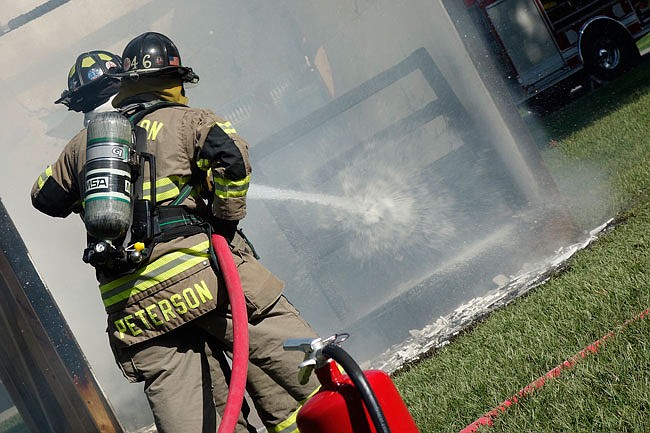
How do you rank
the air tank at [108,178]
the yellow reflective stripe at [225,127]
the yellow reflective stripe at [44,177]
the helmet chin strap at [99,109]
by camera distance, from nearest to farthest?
the air tank at [108,178], the yellow reflective stripe at [225,127], the yellow reflective stripe at [44,177], the helmet chin strap at [99,109]

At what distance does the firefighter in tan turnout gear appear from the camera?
2922 mm

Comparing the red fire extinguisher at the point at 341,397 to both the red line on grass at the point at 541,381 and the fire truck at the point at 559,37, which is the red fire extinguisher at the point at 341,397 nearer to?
the red line on grass at the point at 541,381

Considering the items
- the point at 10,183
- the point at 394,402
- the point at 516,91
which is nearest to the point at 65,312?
the point at 10,183

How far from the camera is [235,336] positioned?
2.82m

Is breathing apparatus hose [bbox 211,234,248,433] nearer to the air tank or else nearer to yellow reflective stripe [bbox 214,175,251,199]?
yellow reflective stripe [bbox 214,175,251,199]

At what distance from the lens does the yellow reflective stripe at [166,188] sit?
2963mm

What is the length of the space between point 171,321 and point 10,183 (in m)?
3.58

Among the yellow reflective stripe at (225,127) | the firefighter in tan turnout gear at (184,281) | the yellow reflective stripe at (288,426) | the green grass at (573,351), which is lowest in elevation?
the green grass at (573,351)

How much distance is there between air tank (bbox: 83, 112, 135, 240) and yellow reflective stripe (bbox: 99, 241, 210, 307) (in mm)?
182

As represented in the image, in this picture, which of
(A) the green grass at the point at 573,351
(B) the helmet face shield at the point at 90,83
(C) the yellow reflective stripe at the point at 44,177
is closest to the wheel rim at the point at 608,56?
(A) the green grass at the point at 573,351

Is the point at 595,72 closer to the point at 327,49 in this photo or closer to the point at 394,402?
the point at 327,49

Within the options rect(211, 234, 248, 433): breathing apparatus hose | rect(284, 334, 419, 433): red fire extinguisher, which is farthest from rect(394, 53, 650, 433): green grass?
rect(211, 234, 248, 433): breathing apparatus hose

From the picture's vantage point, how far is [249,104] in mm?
6520

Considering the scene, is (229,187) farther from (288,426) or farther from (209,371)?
(288,426)
